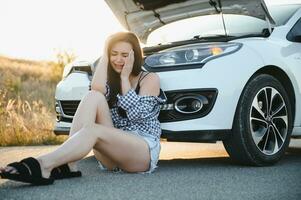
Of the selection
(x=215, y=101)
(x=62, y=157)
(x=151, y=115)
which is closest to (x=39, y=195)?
(x=62, y=157)

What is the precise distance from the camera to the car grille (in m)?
6.07

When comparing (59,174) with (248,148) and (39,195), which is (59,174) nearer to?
(39,195)

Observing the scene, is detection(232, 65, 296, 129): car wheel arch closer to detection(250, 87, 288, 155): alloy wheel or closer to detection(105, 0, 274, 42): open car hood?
detection(250, 87, 288, 155): alloy wheel

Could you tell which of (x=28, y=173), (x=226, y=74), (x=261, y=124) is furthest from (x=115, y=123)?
(x=261, y=124)

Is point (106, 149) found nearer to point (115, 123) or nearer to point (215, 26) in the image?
point (115, 123)

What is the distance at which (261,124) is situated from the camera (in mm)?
5586

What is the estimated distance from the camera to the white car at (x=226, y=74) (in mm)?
5270

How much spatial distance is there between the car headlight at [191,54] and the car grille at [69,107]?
94 cm

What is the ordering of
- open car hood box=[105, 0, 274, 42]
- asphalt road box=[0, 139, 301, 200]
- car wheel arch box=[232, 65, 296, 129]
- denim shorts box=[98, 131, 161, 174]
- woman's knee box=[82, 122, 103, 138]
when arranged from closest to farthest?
asphalt road box=[0, 139, 301, 200]
woman's knee box=[82, 122, 103, 138]
denim shorts box=[98, 131, 161, 174]
car wheel arch box=[232, 65, 296, 129]
open car hood box=[105, 0, 274, 42]

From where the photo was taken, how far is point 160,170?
17.8 ft

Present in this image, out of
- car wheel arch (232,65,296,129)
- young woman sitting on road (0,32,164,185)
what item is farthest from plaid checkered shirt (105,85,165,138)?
car wheel arch (232,65,296,129)

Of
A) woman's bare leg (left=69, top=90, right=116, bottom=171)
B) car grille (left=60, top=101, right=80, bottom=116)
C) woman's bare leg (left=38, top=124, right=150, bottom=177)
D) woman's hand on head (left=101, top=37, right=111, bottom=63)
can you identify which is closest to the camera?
woman's bare leg (left=38, top=124, right=150, bottom=177)

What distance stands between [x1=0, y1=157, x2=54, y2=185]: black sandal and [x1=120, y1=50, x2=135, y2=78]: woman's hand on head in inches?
48.2

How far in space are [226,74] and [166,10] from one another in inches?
59.2
